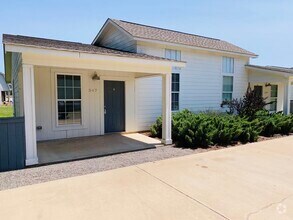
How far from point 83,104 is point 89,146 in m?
2.33

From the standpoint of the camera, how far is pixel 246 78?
14.5 metres

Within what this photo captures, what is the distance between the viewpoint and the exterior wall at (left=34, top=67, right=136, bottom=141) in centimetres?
840

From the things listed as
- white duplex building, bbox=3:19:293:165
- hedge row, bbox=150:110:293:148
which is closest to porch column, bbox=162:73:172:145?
white duplex building, bbox=3:19:293:165

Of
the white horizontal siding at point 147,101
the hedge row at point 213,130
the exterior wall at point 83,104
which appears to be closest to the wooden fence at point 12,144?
the exterior wall at point 83,104

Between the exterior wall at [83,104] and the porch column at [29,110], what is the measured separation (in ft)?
9.90

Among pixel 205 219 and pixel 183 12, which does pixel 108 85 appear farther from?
pixel 205 219

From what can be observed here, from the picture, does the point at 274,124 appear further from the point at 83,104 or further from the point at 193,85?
the point at 83,104

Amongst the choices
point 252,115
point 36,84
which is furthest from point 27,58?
point 252,115

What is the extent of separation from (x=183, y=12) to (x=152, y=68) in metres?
5.61

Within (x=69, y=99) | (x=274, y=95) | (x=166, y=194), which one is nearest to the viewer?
(x=166, y=194)

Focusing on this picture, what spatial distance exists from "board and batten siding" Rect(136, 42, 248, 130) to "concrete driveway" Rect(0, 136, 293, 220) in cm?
501

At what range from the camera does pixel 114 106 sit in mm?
10031

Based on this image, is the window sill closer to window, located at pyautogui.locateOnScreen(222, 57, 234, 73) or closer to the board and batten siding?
the board and batten siding

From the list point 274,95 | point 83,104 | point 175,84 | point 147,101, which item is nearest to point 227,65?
point 175,84
